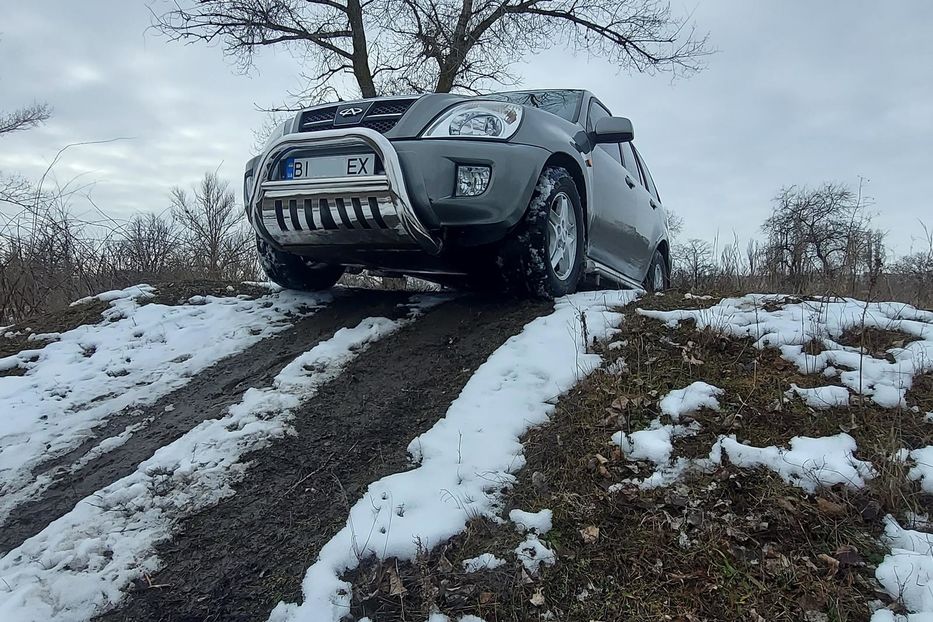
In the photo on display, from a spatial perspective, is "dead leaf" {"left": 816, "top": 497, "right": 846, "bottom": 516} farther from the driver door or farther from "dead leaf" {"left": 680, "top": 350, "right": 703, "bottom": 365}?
the driver door

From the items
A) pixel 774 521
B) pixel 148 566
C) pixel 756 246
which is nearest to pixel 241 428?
pixel 148 566

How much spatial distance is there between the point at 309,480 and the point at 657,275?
5.11 meters

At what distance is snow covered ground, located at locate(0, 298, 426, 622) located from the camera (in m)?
1.84

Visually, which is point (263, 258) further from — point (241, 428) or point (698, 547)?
point (698, 547)

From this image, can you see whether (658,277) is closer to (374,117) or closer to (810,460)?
(374,117)

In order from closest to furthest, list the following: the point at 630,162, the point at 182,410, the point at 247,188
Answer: the point at 182,410 < the point at 247,188 < the point at 630,162

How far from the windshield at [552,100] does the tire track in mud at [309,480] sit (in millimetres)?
1851

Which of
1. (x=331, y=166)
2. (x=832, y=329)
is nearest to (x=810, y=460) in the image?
(x=832, y=329)

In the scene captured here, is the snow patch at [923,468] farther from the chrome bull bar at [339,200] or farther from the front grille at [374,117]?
the front grille at [374,117]

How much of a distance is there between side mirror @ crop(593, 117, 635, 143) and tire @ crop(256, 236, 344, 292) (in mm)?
2150

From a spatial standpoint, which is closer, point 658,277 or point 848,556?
point 848,556

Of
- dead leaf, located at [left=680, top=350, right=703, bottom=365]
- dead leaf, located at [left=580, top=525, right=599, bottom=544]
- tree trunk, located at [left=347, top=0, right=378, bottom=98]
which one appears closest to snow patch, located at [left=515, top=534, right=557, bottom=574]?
dead leaf, located at [left=580, top=525, right=599, bottom=544]

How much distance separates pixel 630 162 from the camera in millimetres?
5949

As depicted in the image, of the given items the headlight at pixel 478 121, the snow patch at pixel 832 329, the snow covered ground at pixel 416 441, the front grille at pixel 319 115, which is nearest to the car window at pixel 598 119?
the headlight at pixel 478 121
